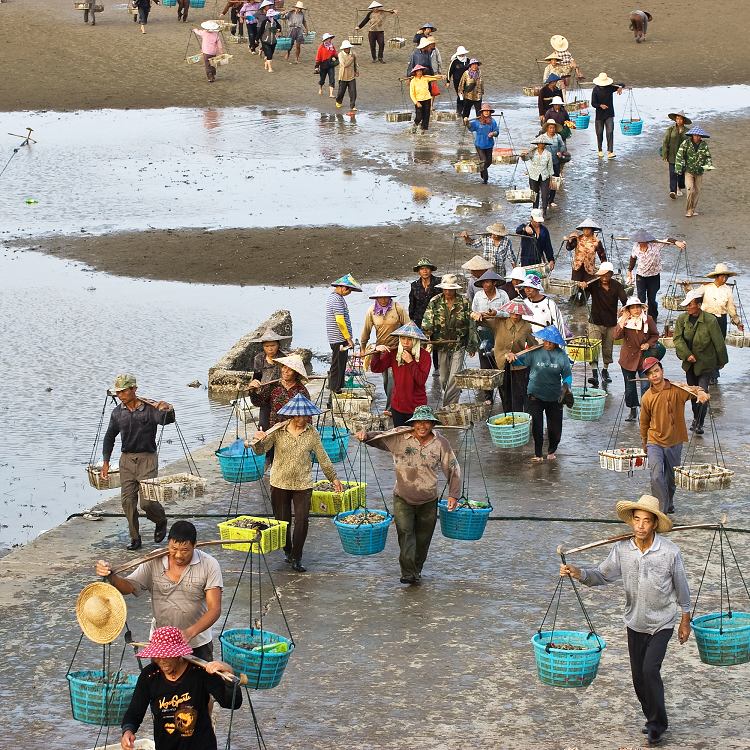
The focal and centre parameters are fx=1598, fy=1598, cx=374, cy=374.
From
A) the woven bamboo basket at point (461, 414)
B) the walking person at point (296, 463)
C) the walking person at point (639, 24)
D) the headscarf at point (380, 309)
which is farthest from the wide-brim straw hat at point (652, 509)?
the walking person at point (639, 24)

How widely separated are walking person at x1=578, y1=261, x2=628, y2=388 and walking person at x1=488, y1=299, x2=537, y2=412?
1.29 m

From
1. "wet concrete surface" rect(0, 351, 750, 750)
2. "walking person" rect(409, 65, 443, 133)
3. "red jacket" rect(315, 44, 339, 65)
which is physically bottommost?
"wet concrete surface" rect(0, 351, 750, 750)

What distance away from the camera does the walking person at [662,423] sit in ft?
41.4

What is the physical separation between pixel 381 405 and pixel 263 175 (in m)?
13.2

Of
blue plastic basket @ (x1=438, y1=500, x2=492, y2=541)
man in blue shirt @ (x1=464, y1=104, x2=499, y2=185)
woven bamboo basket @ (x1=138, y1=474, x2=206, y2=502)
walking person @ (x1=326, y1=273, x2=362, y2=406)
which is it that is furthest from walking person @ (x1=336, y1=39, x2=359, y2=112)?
blue plastic basket @ (x1=438, y1=500, x2=492, y2=541)

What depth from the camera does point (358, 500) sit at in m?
12.6

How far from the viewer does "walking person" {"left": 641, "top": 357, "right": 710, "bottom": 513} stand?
1262cm

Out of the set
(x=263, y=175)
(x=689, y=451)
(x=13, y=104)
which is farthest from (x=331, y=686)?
(x=13, y=104)

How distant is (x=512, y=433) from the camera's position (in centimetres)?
1472

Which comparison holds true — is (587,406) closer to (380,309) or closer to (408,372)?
(380,309)

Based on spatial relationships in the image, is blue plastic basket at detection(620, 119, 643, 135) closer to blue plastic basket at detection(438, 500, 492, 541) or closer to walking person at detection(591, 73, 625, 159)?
walking person at detection(591, 73, 625, 159)

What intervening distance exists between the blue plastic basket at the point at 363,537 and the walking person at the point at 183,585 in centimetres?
311

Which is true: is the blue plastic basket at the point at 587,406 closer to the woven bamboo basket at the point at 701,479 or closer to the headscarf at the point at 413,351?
the headscarf at the point at 413,351

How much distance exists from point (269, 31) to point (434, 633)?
29402 millimetres
